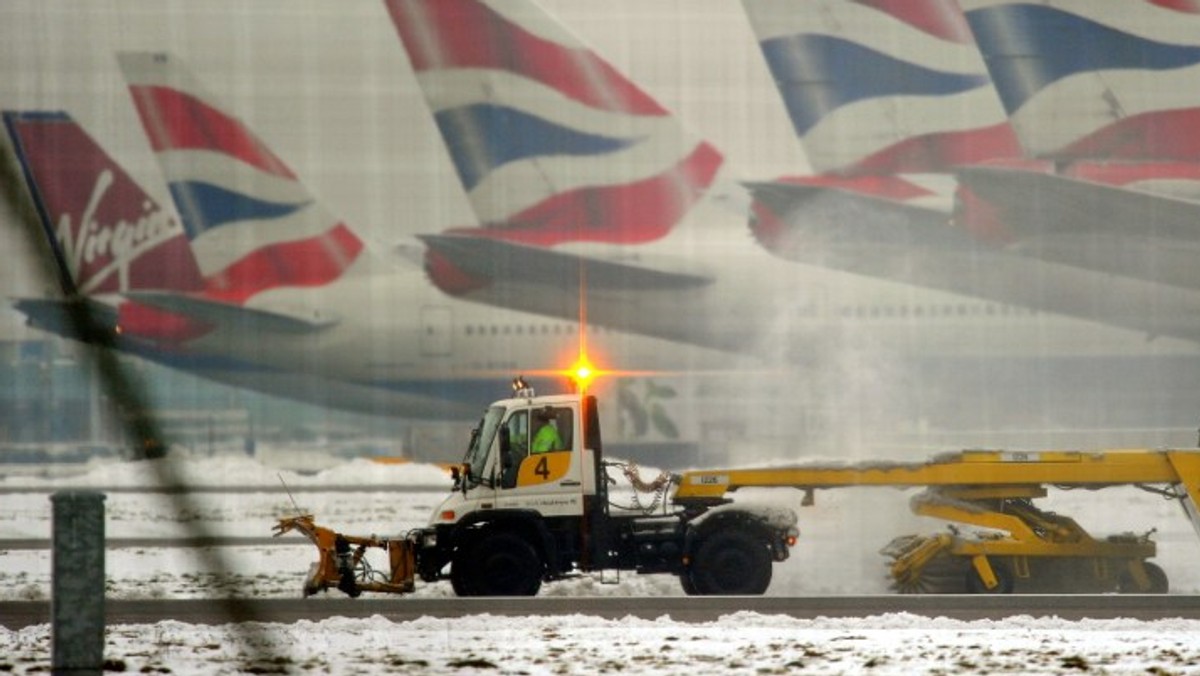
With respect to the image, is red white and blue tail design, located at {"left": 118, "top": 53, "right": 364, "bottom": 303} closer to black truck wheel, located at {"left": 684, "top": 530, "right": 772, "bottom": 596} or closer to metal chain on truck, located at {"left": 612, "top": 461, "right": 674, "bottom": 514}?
metal chain on truck, located at {"left": 612, "top": 461, "right": 674, "bottom": 514}

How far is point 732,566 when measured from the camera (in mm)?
10305

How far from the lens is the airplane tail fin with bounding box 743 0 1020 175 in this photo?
46.7ft

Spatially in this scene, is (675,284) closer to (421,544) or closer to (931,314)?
(931,314)

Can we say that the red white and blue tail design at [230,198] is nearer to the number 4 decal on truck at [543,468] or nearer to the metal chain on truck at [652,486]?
the metal chain on truck at [652,486]

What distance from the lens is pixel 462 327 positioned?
557 inches

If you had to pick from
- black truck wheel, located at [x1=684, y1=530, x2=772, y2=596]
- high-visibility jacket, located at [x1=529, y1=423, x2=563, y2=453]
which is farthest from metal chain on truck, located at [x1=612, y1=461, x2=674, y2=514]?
high-visibility jacket, located at [x1=529, y1=423, x2=563, y2=453]

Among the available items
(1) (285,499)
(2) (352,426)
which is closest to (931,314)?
(2) (352,426)

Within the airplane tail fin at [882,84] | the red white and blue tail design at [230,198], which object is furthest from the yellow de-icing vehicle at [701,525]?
the red white and blue tail design at [230,198]

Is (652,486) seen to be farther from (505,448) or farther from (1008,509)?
(1008,509)

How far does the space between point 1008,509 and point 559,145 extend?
206 inches

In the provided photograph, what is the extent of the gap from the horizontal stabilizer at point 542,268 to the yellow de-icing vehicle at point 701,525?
3.41 meters

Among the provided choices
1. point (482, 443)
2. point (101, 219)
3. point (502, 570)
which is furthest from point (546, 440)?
point (101, 219)

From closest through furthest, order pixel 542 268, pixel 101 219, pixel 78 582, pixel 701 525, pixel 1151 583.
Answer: pixel 78 582
pixel 701 525
pixel 1151 583
pixel 542 268
pixel 101 219

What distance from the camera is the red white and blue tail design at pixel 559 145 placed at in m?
14.1
